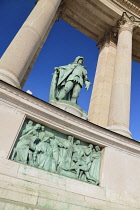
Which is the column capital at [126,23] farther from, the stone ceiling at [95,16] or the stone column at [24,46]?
the stone column at [24,46]

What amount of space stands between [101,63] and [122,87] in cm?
544

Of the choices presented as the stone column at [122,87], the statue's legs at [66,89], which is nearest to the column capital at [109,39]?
the stone column at [122,87]

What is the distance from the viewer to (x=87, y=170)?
7430mm

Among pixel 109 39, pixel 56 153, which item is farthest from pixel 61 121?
pixel 109 39

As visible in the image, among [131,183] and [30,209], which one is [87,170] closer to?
[131,183]

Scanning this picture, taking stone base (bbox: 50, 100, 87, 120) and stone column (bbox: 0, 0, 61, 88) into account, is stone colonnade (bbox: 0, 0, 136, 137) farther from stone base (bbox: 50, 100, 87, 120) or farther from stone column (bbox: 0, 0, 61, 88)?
stone base (bbox: 50, 100, 87, 120)

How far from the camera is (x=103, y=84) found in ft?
48.3

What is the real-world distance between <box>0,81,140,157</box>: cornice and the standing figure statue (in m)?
2.75

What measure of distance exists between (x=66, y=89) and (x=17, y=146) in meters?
4.73

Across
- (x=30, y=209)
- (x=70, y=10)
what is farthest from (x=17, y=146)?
(x=70, y=10)

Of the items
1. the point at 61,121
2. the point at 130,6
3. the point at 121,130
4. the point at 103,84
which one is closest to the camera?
the point at 61,121

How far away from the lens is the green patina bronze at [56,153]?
6500mm

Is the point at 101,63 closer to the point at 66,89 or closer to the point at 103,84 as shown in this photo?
the point at 103,84

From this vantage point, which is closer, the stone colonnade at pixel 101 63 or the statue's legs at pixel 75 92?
the stone colonnade at pixel 101 63
